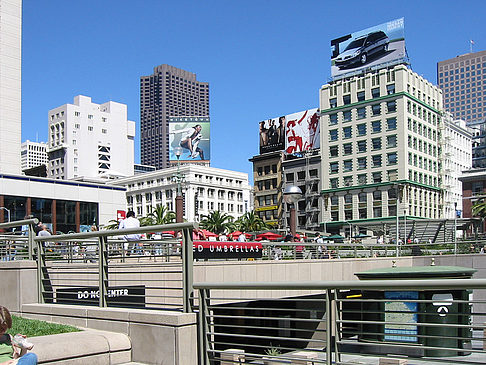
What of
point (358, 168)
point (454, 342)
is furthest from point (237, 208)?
point (454, 342)

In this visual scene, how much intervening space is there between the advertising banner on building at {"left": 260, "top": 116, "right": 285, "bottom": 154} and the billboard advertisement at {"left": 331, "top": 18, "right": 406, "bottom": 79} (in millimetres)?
18126

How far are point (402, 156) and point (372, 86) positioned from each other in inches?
535

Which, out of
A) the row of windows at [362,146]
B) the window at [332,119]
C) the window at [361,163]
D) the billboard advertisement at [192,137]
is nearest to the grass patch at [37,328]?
the row of windows at [362,146]

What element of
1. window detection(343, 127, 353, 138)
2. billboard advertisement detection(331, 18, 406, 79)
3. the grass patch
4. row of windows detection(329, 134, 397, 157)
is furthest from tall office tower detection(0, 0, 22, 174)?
the grass patch

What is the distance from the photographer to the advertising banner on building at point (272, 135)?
387 ft

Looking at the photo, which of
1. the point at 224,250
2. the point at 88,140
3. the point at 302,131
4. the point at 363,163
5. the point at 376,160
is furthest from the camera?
the point at 88,140

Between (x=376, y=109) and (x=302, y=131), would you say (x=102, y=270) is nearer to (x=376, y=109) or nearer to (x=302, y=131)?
(x=376, y=109)

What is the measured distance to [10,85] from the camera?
68000mm

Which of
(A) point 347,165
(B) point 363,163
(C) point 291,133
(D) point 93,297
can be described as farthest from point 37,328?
(C) point 291,133

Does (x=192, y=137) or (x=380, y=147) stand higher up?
(x=192, y=137)

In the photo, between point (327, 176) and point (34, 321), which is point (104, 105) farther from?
point (34, 321)

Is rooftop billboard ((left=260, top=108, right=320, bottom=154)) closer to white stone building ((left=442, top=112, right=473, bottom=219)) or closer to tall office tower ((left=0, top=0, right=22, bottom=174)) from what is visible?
white stone building ((left=442, top=112, right=473, bottom=219))

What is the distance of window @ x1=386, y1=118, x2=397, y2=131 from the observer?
91.7 metres

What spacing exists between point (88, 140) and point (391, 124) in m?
110
